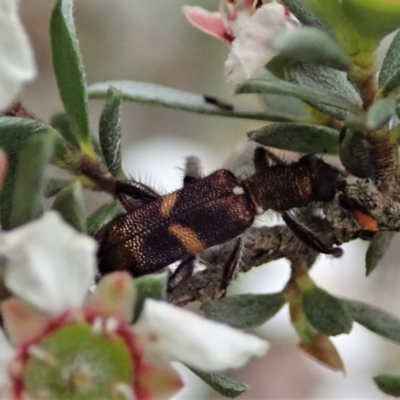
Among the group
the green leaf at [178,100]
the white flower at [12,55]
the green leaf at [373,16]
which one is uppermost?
the green leaf at [373,16]

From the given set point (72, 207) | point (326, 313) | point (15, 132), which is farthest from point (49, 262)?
point (326, 313)

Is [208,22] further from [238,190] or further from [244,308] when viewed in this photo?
[244,308]

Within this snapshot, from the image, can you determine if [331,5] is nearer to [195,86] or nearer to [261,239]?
[261,239]

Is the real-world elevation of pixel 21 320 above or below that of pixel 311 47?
below

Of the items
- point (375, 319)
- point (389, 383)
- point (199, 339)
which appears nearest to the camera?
A: point (199, 339)

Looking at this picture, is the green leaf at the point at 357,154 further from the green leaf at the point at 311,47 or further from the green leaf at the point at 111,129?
the green leaf at the point at 111,129

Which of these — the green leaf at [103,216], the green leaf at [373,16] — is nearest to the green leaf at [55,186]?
the green leaf at [103,216]

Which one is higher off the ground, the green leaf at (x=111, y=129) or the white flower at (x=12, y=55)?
the white flower at (x=12, y=55)

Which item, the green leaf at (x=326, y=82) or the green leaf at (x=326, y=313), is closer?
the green leaf at (x=326, y=82)
